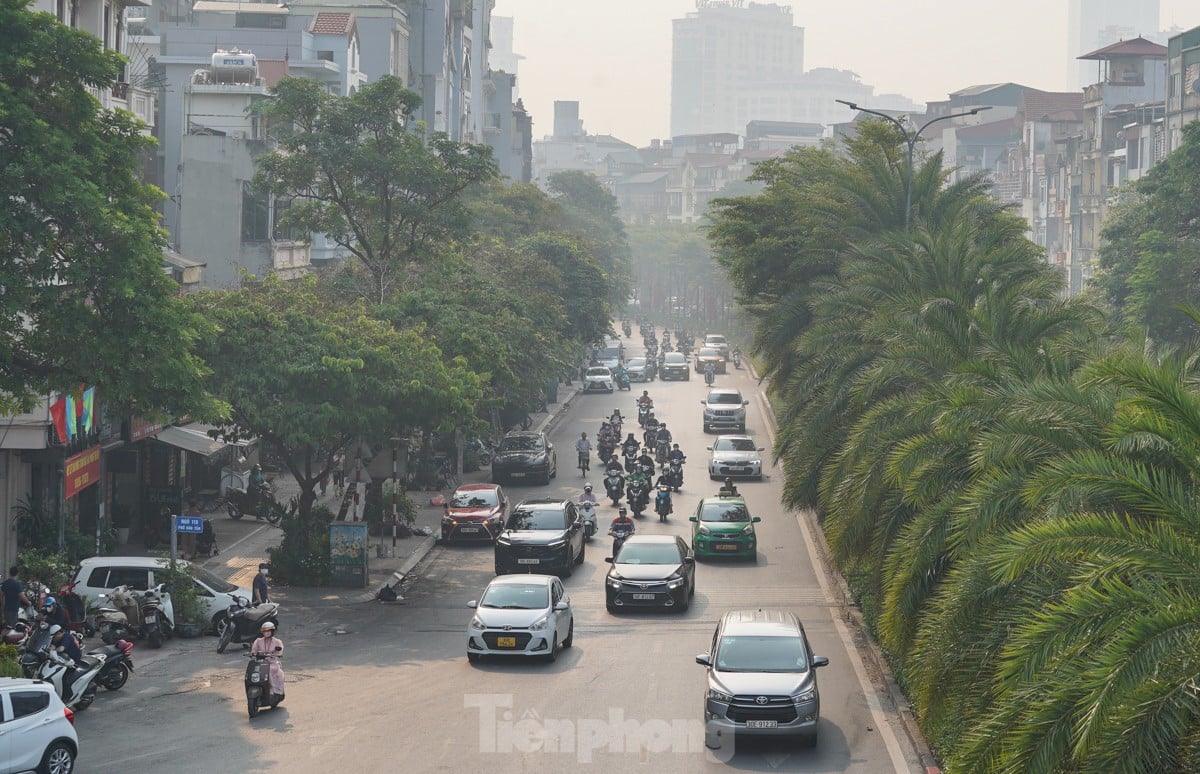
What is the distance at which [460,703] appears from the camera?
821 inches

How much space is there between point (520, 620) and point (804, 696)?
20.8ft

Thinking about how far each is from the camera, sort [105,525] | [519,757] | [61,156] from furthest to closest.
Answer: [105,525]
[61,156]
[519,757]

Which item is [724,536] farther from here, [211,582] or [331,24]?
[331,24]

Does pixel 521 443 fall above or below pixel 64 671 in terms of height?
above

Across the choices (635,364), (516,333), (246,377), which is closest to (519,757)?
(246,377)

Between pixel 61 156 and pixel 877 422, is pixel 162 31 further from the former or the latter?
pixel 877 422

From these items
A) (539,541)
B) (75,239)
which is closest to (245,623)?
(75,239)

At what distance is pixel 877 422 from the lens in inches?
875

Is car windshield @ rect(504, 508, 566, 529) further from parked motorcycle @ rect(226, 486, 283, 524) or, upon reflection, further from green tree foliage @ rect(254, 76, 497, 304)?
green tree foliage @ rect(254, 76, 497, 304)

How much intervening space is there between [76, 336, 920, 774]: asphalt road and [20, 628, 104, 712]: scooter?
0.36m

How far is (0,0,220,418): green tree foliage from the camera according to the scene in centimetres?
2192

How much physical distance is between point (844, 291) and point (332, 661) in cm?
1258

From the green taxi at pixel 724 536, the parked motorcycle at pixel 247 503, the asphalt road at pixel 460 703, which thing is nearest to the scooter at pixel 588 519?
the green taxi at pixel 724 536

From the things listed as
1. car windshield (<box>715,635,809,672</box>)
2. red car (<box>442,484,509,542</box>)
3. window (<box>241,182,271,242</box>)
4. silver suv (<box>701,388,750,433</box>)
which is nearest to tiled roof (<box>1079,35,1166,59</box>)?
silver suv (<box>701,388,750,433</box>)
